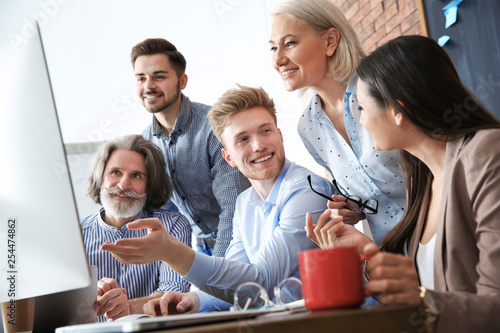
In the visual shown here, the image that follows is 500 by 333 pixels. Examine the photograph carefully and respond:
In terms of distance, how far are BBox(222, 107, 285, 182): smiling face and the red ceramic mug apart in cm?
102

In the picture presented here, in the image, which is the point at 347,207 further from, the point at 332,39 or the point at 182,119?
the point at 182,119

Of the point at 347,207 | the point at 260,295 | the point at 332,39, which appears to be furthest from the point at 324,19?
the point at 260,295

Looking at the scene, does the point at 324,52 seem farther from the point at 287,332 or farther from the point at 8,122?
the point at 287,332

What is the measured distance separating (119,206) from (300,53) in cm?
84

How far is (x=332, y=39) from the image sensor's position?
5.50ft

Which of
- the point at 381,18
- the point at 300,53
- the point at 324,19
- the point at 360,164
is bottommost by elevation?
the point at 360,164

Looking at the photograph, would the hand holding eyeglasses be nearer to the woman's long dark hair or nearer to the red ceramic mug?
the woman's long dark hair

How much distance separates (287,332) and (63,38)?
3.50m

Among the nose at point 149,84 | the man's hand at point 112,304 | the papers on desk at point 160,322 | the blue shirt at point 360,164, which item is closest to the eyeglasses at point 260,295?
the papers on desk at point 160,322

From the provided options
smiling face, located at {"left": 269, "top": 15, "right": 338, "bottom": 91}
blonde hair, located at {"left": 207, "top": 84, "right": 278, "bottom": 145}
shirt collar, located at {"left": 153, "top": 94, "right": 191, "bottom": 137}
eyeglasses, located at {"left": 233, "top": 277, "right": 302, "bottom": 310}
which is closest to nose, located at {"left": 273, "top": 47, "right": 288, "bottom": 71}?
smiling face, located at {"left": 269, "top": 15, "right": 338, "bottom": 91}

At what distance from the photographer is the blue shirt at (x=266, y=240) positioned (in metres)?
1.09

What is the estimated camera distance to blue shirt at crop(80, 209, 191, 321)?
65.1 inches

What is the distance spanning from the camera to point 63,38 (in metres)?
3.52

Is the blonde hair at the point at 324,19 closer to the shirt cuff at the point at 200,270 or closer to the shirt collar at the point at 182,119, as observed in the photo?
the shirt collar at the point at 182,119
